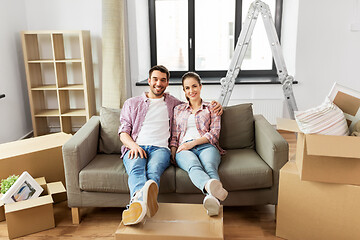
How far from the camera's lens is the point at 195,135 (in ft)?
8.24

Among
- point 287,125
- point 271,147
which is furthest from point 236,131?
point 287,125

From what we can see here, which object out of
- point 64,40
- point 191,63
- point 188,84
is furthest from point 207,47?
point 188,84

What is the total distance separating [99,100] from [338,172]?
316 cm

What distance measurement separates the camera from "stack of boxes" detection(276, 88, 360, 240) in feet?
5.95

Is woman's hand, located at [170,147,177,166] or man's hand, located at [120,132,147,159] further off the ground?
man's hand, located at [120,132,147,159]

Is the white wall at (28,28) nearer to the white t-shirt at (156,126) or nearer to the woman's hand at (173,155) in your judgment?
the white t-shirt at (156,126)

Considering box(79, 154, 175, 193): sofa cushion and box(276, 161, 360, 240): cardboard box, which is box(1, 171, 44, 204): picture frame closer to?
box(79, 154, 175, 193): sofa cushion

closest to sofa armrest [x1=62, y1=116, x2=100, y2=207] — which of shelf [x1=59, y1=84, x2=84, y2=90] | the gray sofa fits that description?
the gray sofa

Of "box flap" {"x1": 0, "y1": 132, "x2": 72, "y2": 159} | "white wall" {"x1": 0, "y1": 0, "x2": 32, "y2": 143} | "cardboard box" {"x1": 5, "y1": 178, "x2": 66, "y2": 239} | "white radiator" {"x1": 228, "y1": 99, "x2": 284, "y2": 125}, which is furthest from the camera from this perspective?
"white radiator" {"x1": 228, "y1": 99, "x2": 284, "y2": 125}

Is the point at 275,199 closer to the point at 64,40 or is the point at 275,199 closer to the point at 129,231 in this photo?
the point at 129,231

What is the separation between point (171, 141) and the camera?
2561mm

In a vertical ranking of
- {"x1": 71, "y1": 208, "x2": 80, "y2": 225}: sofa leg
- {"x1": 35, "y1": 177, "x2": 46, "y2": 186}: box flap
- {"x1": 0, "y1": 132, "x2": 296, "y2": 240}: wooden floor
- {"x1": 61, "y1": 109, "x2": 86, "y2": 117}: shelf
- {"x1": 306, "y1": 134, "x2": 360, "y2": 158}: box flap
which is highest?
{"x1": 306, "y1": 134, "x2": 360, "y2": 158}: box flap

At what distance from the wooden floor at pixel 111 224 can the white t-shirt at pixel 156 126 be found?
575 mm

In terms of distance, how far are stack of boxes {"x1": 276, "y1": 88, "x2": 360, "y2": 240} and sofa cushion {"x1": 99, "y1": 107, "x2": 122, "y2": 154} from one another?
3.97 feet
